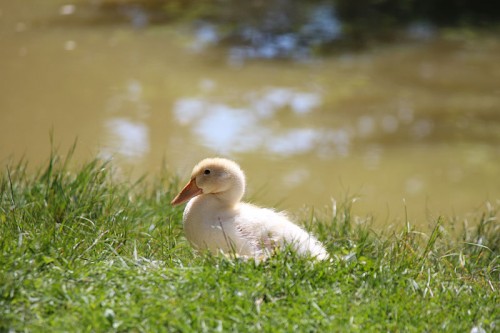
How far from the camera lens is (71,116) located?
8883 mm

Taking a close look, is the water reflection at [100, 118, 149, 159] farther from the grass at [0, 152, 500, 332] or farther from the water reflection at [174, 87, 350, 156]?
the grass at [0, 152, 500, 332]

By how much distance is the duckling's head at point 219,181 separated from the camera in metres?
4.90

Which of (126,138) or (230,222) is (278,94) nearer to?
(126,138)

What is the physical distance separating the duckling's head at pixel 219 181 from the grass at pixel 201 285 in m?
0.30

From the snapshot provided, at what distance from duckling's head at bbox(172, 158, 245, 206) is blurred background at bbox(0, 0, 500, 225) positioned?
1.75 m

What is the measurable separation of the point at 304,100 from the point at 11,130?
3040 mm

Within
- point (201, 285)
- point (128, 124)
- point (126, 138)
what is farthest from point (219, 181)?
point (128, 124)

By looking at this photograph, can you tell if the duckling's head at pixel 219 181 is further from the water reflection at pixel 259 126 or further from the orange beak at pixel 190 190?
the water reflection at pixel 259 126

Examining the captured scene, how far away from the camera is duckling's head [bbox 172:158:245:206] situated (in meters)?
4.90

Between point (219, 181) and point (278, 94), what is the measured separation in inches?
195

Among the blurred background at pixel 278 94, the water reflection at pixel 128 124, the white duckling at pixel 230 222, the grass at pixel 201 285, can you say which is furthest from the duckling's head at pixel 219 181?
the water reflection at pixel 128 124

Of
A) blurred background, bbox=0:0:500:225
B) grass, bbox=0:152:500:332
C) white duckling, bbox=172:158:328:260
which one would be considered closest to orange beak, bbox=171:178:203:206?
white duckling, bbox=172:158:328:260

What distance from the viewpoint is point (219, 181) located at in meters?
4.90

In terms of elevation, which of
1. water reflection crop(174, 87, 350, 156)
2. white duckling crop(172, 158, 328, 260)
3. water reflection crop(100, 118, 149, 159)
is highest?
white duckling crop(172, 158, 328, 260)
